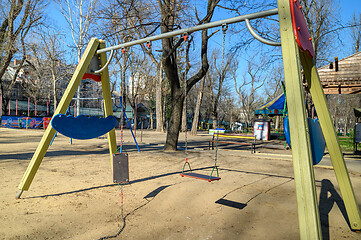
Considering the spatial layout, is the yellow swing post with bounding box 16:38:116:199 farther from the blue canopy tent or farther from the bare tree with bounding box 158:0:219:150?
the blue canopy tent

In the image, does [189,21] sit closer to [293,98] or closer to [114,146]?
[114,146]

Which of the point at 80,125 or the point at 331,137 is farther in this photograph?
the point at 80,125

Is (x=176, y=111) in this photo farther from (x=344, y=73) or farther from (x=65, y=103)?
(x=65, y=103)

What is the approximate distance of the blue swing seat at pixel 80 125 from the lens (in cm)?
435

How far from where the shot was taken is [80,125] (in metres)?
4.70

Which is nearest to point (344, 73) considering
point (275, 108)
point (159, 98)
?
point (275, 108)

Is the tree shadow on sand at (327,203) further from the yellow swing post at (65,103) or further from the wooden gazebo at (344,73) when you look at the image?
the yellow swing post at (65,103)

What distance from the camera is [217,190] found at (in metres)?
5.38

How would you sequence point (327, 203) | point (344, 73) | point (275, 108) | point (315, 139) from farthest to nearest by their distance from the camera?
1. point (275, 108)
2. point (344, 73)
3. point (327, 203)
4. point (315, 139)

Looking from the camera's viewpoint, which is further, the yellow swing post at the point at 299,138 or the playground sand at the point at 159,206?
the playground sand at the point at 159,206

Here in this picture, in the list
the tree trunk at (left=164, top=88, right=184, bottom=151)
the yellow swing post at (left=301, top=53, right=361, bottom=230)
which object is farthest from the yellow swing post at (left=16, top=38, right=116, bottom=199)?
the tree trunk at (left=164, top=88, right=184, bottom=151)

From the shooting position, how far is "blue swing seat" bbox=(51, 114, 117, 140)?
14.3 feet

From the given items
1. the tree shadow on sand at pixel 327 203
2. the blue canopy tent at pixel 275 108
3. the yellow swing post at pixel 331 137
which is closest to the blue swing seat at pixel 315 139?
the yellow swing post at pixel 331 137

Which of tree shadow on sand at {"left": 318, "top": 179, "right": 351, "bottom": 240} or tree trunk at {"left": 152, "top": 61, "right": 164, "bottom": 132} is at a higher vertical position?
tree trunk at {"left": 152, "top": 61, "right": 164, "bottom": 132}
